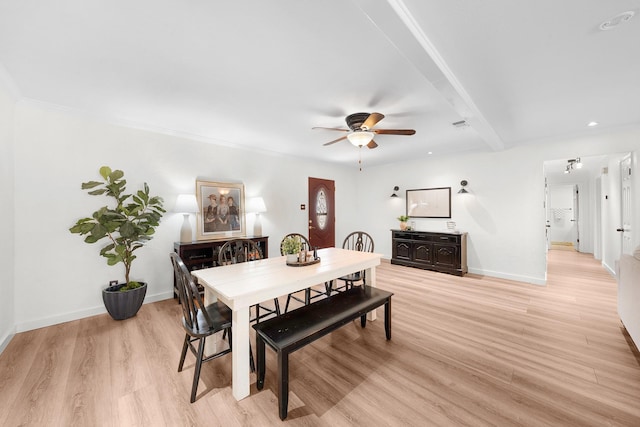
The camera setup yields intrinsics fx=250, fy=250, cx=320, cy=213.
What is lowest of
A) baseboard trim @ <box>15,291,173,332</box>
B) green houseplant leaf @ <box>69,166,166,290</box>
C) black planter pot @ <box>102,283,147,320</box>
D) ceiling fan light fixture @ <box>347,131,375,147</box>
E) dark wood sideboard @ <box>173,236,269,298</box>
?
baseboard trim @ <box>15,291,173,332</box>

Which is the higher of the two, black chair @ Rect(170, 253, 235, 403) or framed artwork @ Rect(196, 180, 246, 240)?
framed artwork @ Rect(196, 180, 246, 240)

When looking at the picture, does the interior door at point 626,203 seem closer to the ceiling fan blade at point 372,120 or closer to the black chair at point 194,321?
the ceiling fan blade at point 372,120

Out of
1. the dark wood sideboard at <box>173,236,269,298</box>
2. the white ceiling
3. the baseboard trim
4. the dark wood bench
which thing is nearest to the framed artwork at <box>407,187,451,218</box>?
the white ceiling

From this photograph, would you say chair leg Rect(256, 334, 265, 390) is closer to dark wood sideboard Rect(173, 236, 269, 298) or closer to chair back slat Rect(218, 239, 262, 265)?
chair back slat Rect(218, 239, 262, 265)

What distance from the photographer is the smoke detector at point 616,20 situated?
151 cm

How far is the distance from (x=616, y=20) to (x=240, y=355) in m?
3.27

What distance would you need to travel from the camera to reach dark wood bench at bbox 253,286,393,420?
1.59 metres

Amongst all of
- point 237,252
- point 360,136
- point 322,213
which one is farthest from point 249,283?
point 322,213

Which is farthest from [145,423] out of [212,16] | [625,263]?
[625,263]

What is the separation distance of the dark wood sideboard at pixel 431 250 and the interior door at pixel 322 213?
1507mm

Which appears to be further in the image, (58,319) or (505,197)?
(505,197)

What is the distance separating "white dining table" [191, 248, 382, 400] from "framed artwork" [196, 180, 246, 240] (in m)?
1.83

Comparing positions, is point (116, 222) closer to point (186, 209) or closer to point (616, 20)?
point (186, 209)

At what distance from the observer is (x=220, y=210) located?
417 cm
